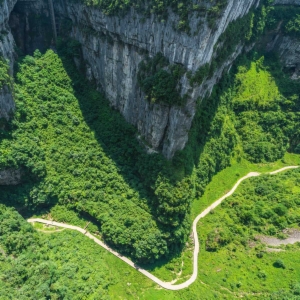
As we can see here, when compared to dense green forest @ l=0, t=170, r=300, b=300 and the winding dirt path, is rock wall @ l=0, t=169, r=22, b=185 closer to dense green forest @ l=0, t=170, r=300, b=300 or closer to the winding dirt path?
dense green forest @ l=0, t=170, r=300, b=300

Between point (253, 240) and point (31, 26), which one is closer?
point (253, 240)

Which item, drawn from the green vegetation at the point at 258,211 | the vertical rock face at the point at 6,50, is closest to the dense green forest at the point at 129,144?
the vertical rock face at the point at 6,50

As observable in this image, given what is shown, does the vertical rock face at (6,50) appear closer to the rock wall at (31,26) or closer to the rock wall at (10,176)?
the rock wall at (31,26)

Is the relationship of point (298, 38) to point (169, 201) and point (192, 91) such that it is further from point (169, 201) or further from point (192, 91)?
point (169, 201)

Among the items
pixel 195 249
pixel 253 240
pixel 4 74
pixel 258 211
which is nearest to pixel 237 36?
pixel 258 211

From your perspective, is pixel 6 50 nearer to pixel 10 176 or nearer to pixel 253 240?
pixel 10 176

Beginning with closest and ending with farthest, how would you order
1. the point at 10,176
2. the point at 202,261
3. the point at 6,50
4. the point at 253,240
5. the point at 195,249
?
the point at 10,176 → the point at 253,240 → the point at 202,261 → the point at 6,50 → the point at 195,249
